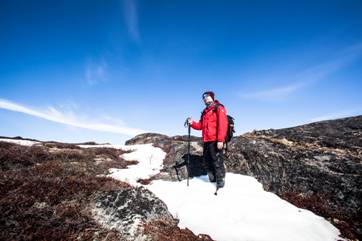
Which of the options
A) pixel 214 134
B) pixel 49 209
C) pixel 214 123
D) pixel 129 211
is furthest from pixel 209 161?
pixel 49 209

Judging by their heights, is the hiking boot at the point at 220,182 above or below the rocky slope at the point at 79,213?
above

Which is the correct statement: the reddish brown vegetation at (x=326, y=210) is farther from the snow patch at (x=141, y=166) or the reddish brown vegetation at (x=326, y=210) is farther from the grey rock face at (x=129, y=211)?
the snow patch at (x=141, y=166)

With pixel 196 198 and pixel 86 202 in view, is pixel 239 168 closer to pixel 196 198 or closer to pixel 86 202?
pixel 196 198

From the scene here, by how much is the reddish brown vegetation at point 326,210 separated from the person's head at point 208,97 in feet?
15.4

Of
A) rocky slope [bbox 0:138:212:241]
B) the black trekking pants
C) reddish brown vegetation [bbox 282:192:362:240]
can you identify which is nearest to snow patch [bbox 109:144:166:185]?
rocky slope [bbox 0:138:212:241]

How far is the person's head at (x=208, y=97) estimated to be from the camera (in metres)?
9.24

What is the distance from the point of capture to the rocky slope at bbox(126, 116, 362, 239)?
7.98m

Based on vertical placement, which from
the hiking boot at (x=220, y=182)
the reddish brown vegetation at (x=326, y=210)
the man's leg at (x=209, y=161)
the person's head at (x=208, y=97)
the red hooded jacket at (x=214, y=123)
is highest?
the person's head at (x=208, y=97)

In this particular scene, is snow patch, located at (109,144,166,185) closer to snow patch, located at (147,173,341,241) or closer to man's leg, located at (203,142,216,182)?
snow patch, located at (147,173,341,241)

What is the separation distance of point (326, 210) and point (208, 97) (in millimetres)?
5799

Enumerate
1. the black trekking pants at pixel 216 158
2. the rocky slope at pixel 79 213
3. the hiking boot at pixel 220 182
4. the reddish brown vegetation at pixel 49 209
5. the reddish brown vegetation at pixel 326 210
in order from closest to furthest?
the reddish brown vegetation at pixel 49 209
the rocky slope at pixel 79 213
the reddish brown vegetation at pixel 326 210
the hiking boot at pixel 220 182
the black trekking pants at pixel 216 158

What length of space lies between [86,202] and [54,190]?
3.63ft

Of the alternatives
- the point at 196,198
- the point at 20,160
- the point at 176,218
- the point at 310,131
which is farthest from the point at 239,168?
the point at 20,160

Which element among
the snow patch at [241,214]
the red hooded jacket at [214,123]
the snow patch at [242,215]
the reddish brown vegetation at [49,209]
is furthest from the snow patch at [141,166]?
the red hooded jacket at [214,123]
